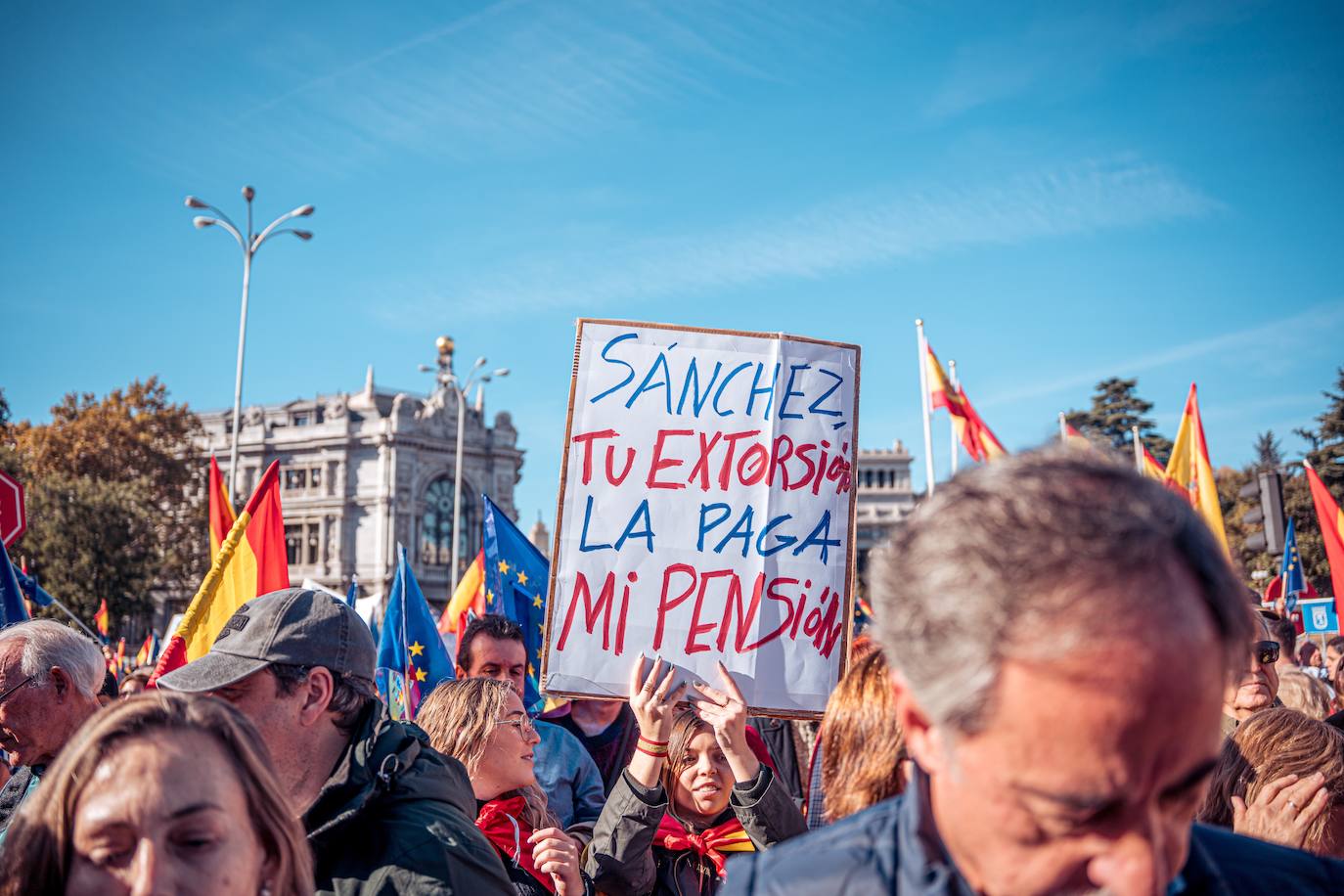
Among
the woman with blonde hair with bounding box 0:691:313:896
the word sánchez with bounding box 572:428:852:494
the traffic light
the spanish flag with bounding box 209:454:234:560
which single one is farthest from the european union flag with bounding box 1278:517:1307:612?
the woman with blonde hair with bounding box 0:691:313:896

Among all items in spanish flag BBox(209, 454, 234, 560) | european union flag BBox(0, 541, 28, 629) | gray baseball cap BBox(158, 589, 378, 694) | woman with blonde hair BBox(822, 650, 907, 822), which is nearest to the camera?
woman with blonde hair BBox(822, 650, 907, 822)

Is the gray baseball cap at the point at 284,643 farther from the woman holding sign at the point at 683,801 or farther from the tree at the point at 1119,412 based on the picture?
the tree at the point at 1119,412

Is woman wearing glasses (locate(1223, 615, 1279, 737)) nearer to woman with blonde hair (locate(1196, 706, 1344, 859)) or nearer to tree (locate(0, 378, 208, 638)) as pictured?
woman with blonde hair (locate(1196, 706, 1344, 859))

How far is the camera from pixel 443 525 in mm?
67500

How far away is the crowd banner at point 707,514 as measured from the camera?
3.46 m

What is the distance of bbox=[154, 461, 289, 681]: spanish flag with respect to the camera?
5438 mm

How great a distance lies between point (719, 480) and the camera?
12.0 ft

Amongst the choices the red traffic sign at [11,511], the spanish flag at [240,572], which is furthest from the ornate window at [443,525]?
the spanish flag at [240,572]

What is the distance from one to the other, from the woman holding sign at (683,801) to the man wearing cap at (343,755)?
0.69 metres

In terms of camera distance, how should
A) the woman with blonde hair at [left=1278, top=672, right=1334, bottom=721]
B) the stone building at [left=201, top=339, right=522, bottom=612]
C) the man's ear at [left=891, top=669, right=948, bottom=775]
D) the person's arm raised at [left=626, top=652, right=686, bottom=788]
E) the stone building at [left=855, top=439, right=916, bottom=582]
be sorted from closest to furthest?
the man's ear at [left=891, top=669, right=948, bottom=775] → the person's arm raised at [left=626, top=652, right=686, bottom=788] → the woman with blonde hair at [left=1278, top=672, right=1334, bottom=721] → the stone building at [left=201, top=339, right=522, bottom=612] → the stone building at [left=855, top=439, right=916, bottom=582]

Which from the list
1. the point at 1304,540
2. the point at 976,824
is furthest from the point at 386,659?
the point at 1304,540

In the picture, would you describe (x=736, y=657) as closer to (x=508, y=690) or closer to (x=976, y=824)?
(x=508, y=690)

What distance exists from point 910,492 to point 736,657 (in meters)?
102

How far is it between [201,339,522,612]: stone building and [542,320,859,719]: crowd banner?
6138 cm
